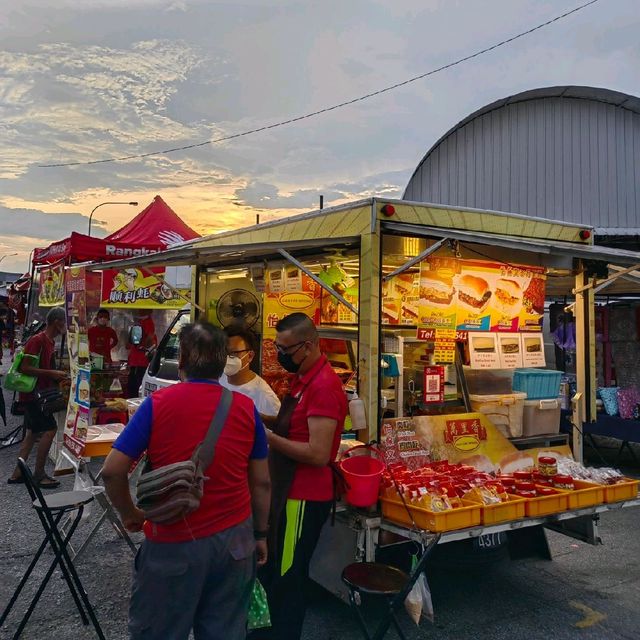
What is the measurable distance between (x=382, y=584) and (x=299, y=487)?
0.63 m

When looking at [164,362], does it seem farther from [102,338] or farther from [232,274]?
[102,338]

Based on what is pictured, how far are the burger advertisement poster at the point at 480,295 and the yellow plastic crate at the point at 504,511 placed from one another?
5.46ft

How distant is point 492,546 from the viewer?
372 cm

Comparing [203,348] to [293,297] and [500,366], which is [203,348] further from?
[293,297]

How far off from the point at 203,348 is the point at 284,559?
1322 mm

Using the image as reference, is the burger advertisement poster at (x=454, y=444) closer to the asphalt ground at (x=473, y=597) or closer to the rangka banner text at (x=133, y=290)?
the asphalt ground at (x=473, y=597)

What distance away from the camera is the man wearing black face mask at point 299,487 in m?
2.94

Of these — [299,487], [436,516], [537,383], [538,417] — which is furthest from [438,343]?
[299,487]

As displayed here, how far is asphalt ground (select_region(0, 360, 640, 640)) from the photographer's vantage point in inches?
139

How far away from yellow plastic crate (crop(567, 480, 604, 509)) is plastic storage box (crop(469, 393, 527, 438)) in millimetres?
968

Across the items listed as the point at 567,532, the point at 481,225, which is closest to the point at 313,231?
the point at 481,225

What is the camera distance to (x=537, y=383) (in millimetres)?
5199

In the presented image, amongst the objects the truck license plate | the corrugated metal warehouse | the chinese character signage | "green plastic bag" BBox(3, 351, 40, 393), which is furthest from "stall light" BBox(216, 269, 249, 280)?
the corrugated metal warehouse

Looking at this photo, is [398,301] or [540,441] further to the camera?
[398,301]
